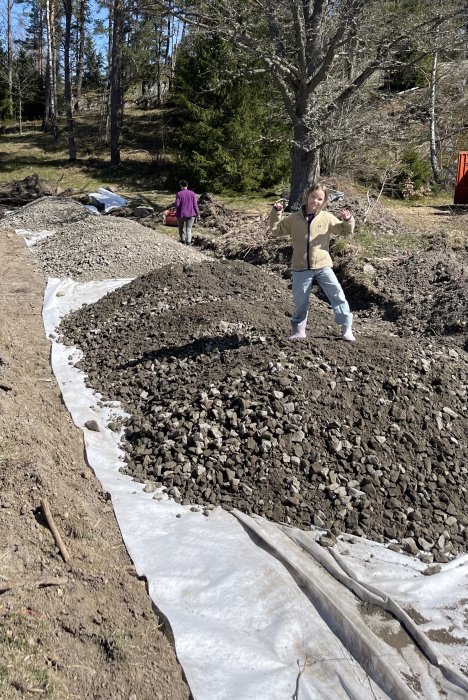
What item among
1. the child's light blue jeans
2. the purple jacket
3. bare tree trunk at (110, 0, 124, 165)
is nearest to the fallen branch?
the child's light blue jeans

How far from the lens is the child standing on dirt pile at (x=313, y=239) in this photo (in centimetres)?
521

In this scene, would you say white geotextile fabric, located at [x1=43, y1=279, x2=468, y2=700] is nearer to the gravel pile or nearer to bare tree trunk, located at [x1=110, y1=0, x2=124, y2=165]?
the gravel pile

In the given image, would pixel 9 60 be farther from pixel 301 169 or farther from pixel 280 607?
pixel 280 607

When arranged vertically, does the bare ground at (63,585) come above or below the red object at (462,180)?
below

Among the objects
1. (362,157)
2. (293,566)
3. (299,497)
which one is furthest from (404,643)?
(362,157)

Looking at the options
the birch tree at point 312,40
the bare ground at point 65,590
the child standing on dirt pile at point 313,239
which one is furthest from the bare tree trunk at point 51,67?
the bare ground at point 65,590

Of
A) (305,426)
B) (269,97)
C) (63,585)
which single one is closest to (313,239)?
(305,426)

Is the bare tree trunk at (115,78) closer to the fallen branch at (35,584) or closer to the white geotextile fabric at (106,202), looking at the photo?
the white geotextile fabric at (106,202)

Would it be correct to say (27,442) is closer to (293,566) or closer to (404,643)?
(293,566)

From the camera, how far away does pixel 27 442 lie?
399 centimetres

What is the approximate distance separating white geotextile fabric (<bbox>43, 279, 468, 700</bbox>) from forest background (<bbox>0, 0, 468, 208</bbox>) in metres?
10.8

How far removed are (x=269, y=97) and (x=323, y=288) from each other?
53.8ft

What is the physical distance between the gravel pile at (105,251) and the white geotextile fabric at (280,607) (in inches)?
260

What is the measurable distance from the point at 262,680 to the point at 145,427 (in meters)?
2.42
